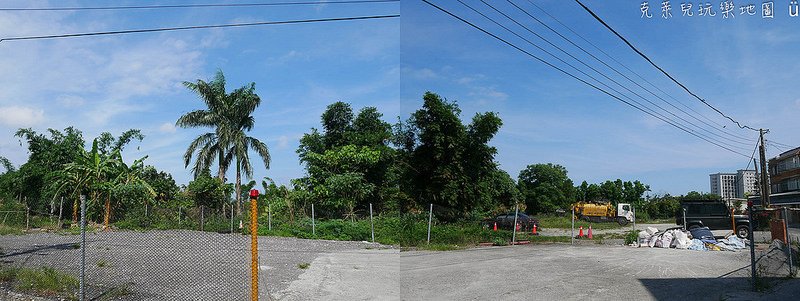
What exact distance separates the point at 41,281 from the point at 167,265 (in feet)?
8.26

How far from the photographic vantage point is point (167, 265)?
38.5ft

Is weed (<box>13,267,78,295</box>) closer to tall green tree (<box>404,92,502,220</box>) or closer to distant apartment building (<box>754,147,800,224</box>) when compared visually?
tall green tree (<box>404,92,502,220</box>)

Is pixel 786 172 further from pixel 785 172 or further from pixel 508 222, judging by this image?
pixel 508 222

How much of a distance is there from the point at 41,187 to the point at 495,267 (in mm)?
32785

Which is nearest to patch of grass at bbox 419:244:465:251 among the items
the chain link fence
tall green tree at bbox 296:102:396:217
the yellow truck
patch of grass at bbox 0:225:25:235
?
the chain link fence

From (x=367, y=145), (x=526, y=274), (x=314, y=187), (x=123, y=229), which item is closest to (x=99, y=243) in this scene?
(x=123, y=229)

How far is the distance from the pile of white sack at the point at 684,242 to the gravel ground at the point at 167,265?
9891 mm

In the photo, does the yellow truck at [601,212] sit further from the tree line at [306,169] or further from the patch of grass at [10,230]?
the patch of grass at [10,230]

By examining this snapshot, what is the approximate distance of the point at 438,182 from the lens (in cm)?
2966

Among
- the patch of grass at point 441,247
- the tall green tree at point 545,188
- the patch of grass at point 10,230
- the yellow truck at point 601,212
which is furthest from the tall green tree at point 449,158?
the tall green tree at point 545,188

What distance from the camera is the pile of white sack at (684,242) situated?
17578 millimetres

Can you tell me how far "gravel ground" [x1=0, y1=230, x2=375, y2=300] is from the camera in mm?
9250

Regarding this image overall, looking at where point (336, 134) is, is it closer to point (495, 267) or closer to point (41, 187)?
point (41, 187)

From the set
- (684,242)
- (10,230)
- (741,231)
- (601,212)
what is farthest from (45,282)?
(601,212)
